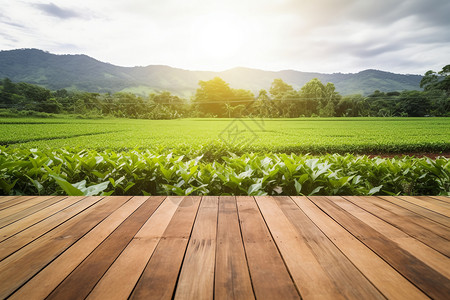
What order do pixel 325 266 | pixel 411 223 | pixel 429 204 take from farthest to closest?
1. pixel 429 204
2. pixel 411 223
3. pixel 325 266

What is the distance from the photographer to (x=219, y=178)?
2.25 m

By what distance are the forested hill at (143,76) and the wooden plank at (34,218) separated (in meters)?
61.5

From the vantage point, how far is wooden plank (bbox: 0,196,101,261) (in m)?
1.08

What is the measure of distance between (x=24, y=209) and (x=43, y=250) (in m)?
0.73

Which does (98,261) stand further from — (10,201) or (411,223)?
(411,223)

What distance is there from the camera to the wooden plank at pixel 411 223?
1.16 meters

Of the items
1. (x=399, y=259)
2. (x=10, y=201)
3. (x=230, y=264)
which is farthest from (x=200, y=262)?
(x=10, y=201)

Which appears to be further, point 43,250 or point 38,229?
point 38,229

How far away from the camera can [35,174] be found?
2.23 m

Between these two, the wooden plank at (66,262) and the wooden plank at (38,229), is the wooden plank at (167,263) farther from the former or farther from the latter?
the wooden plank at (38,229)

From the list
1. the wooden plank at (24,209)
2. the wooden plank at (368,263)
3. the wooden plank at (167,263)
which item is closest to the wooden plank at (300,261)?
the wooden plank at (368,263)

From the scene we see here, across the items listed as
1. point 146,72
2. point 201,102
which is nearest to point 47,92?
point 201,102

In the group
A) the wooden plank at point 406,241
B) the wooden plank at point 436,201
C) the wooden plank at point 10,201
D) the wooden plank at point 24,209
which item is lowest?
the wooden plank at point 10,201

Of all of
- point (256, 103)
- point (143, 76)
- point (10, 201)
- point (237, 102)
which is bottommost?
point (10, 201)
